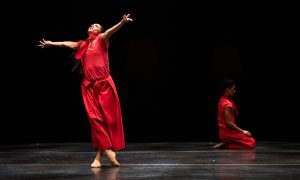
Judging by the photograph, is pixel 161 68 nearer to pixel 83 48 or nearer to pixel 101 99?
pixel 83 48

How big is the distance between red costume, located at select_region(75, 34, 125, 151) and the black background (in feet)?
10.9

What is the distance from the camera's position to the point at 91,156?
5.56 m

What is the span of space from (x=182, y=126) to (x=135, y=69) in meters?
1.03

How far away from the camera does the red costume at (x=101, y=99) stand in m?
4.41

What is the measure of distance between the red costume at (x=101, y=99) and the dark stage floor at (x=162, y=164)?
0.24 meters

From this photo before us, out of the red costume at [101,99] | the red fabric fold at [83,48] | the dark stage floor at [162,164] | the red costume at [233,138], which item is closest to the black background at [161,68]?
the red costume at [233,138]

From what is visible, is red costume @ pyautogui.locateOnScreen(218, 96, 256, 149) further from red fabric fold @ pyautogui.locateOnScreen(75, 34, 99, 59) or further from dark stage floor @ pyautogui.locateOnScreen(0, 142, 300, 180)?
red fabric fold @ pyautogui.locateOnScreen(75, 34, 99, 59)

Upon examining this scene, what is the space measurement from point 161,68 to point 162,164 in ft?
11.2

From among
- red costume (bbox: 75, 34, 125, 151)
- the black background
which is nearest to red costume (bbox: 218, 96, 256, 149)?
the black background

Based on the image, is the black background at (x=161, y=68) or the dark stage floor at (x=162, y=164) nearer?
the dark stage floor at (x=162, y=164)

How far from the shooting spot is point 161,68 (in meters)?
7.90

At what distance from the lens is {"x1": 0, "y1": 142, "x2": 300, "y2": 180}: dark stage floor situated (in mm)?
3863

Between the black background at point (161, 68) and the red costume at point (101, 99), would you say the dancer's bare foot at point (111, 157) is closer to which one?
the red costume at point (101, 99)

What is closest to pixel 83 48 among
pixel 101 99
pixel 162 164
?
pixel 101 99
